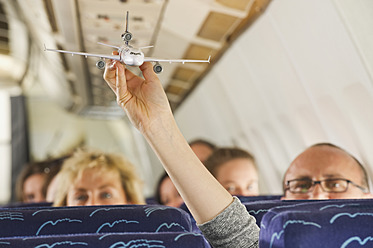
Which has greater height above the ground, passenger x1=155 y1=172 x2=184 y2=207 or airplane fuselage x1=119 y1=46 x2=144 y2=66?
passenger x1=155 y1=172 x2=184 y2=207

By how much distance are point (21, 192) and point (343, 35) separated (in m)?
4.24

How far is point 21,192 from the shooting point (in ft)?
24.6

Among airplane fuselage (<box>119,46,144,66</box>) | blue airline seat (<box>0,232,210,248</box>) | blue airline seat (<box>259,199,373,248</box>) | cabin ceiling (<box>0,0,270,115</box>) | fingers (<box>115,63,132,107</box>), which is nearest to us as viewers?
blue airline seat (<box>259,199,373,248</box>)

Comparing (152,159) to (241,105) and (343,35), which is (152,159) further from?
(343,35)

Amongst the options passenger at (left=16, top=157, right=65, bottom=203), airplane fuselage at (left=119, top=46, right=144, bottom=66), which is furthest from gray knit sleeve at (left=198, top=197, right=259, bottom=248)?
passenger at (left=16, top=157, right=65, bottom=203)

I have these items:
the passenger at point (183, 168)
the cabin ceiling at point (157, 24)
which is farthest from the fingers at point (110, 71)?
the cabin ceiling at point (157, 24)

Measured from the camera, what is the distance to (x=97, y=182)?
4.67 meters

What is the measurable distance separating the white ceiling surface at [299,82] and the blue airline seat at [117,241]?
335cm

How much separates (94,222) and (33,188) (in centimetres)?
483

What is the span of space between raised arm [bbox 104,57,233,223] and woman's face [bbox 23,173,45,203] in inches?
192

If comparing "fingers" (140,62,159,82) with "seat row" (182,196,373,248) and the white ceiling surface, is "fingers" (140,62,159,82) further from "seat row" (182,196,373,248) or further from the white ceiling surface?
the white ceiling surface

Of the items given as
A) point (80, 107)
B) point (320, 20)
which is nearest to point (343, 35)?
point (320, 20)

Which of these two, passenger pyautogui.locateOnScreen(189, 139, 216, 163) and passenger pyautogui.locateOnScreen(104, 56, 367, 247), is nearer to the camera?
passenger pyautogui.locateOnScreen(104, 56, 367, 247)

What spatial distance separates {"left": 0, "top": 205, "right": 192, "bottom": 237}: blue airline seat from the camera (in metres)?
2.62
